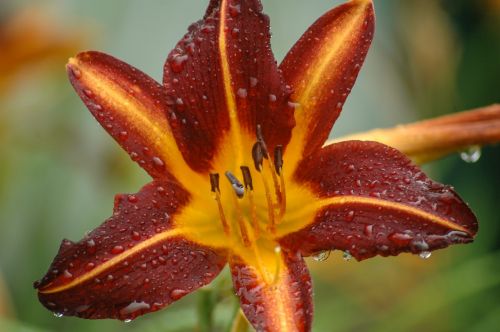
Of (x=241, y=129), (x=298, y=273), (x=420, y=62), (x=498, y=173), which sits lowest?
(x=498, y=173)

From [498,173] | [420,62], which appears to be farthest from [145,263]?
[420,62]

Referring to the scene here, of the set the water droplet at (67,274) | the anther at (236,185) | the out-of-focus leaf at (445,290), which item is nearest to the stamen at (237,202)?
the anther at (236,185)

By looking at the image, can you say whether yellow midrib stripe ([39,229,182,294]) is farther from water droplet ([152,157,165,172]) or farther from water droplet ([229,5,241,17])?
water droplet ([229,5,241,17])

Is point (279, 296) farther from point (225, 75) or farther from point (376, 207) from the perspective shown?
point (225, 75)

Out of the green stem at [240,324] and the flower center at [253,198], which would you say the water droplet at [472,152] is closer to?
the flower center at [253,198]

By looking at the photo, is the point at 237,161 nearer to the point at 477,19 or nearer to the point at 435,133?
the point at 435,133

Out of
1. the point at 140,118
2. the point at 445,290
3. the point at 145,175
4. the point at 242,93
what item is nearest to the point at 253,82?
the point at 242,93

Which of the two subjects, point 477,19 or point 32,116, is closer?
point 32,116
